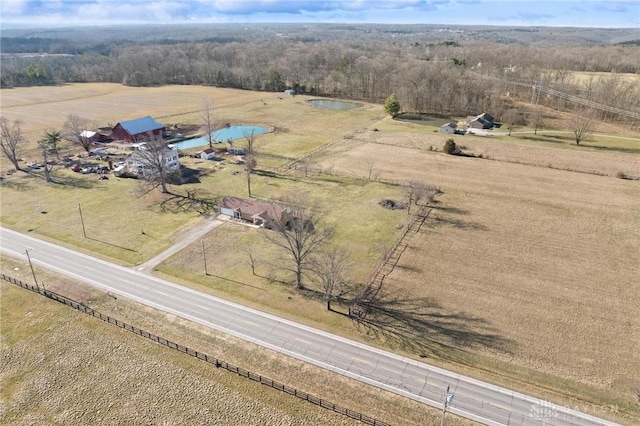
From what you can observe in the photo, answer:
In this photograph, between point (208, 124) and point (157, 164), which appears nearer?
point (157, 164)

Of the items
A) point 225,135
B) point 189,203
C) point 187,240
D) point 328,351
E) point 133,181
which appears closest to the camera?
point 328,351

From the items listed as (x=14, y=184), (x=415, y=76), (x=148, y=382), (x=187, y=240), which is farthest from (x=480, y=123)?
(x=14, y=184)

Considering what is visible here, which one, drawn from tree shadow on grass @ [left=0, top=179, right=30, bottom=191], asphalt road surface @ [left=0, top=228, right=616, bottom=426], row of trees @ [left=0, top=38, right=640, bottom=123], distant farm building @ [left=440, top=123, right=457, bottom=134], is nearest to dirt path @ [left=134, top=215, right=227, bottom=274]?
asphalt road surface @ [left=0, top=228, right=616, bottom=426]

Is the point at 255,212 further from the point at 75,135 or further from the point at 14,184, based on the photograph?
the point at 75,135

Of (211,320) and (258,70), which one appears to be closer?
(211,320)

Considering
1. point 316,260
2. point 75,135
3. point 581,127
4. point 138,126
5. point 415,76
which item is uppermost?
point 415,76

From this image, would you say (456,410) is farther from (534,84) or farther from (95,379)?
(534,84)

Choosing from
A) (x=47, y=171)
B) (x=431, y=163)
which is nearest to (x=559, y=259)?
(x=431, y=163)
